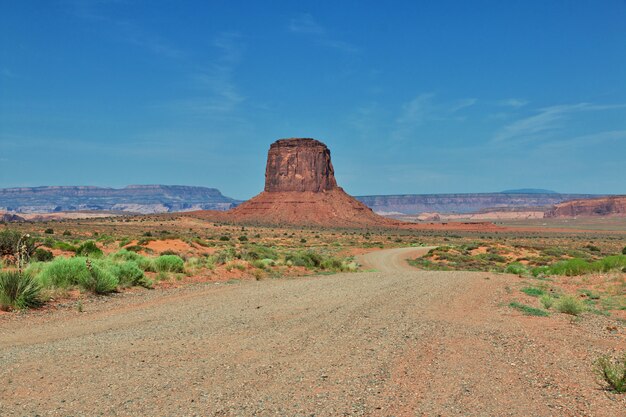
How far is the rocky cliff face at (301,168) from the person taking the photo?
15212 cm

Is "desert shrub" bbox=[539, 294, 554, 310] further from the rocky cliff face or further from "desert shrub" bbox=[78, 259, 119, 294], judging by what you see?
the rocky cliff face

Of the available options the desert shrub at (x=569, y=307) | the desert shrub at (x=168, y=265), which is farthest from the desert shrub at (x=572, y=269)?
the desert shrub at (x=168, y=265)

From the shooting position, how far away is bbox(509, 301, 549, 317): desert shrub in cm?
1204

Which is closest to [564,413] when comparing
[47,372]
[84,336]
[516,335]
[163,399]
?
[516,335]

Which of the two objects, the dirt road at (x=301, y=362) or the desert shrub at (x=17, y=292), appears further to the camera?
the desert shrub at (x=17, y=292)

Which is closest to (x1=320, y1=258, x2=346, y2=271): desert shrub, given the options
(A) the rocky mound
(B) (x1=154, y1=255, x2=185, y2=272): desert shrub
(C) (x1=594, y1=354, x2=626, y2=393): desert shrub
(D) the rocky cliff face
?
(B) (x1=154, y1=255, x2=185, y2=272): desert shrub

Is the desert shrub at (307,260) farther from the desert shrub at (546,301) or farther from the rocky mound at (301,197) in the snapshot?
the rocky mound at (301,197)

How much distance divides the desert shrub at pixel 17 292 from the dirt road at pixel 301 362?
3.45 ft

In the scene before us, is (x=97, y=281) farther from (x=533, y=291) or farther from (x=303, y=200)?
(x=303, y=200)

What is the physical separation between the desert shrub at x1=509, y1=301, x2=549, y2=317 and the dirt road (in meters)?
0.42

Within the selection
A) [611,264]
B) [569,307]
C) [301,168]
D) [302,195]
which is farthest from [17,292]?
[301,168]

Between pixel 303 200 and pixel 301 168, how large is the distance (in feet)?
43.7

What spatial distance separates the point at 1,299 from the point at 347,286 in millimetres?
10457

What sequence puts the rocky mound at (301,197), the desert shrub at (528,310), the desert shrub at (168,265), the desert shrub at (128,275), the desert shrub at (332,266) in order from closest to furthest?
the desert shrub at (528,310), the desert shrub at (128,275), the desert shrub at (168,265), the desert shrub at (332,266), the rocky mound at (301,197)
